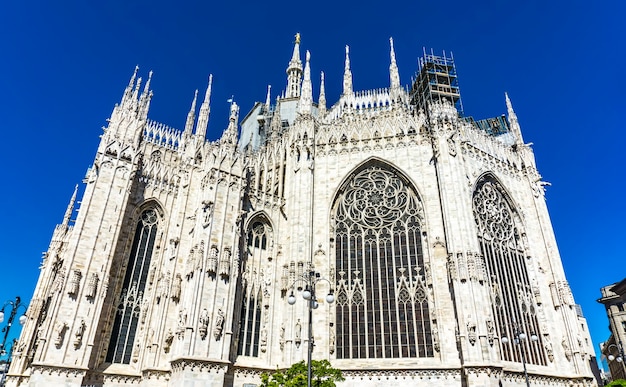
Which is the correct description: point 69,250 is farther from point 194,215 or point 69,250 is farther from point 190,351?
point 190,351

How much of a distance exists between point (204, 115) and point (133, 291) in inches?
677

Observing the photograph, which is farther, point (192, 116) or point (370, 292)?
point (192, 116)

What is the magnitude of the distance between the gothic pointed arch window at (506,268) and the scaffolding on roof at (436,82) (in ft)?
37.9

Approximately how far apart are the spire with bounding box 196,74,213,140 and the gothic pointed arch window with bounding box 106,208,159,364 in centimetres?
916

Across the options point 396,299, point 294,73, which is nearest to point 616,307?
point 396,299

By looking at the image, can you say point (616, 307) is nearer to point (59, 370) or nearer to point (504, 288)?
point (504, 288)

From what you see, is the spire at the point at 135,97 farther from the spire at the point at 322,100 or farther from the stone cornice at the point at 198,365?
the stone cornice at the point at 198,365

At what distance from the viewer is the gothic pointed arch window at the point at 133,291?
24.5 metres

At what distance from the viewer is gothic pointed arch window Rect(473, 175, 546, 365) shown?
88.8 ft

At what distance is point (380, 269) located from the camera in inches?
1112

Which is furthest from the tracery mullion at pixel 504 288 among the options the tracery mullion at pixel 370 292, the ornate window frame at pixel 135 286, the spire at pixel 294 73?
the spire at pixel 294 73

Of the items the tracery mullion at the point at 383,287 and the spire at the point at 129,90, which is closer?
the tracery mullion at the point at 383,287

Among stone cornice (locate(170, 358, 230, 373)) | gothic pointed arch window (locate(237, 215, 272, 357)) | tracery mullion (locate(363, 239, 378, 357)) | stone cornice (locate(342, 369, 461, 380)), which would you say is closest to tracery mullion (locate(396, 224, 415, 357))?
stone cornice (locate(342, 369, 461, 380))

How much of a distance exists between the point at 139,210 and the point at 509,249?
1078 inches
